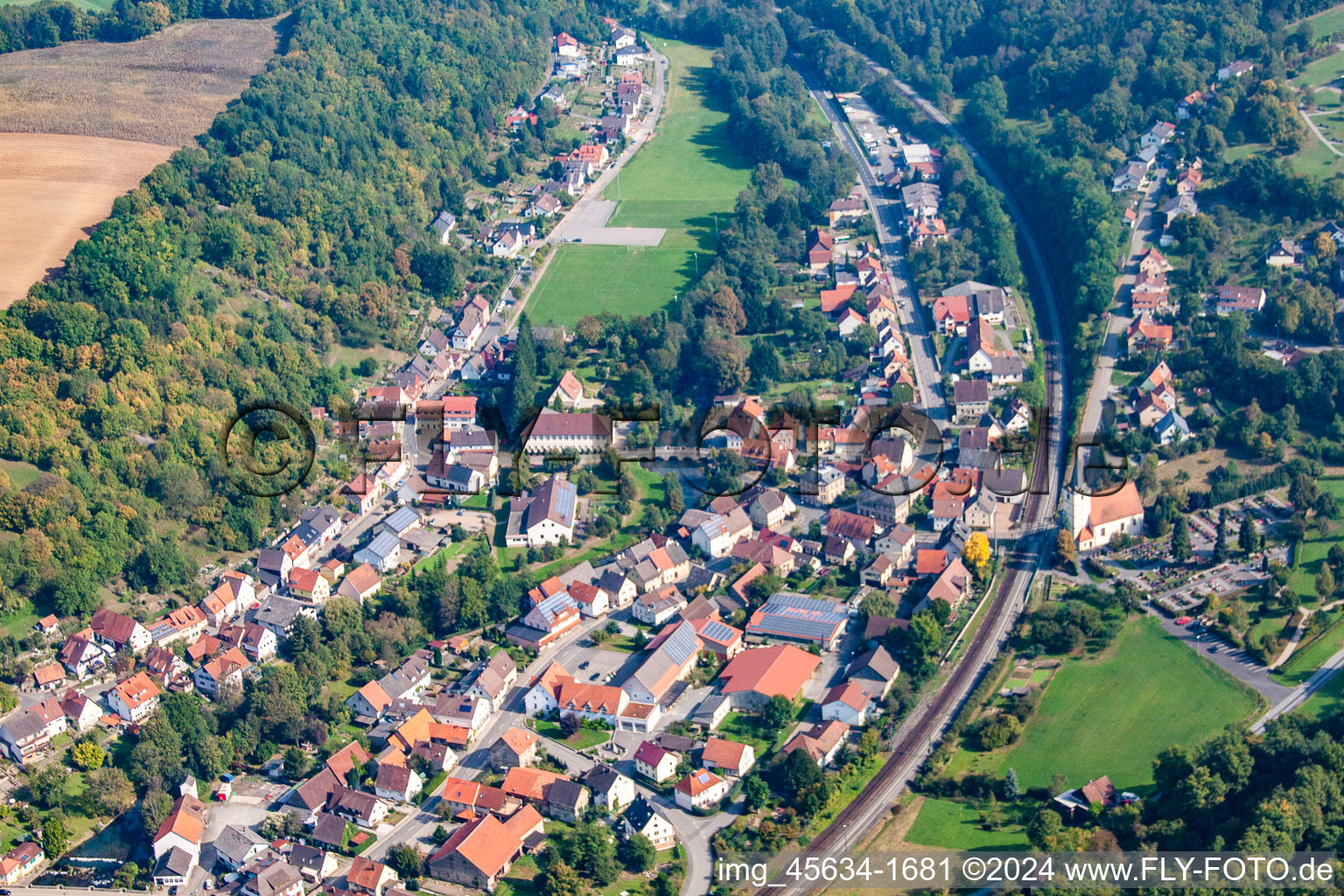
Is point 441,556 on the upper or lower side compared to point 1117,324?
lower

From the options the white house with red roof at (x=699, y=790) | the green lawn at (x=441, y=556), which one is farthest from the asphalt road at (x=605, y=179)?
the white house with red roof at (x=699, y=790)

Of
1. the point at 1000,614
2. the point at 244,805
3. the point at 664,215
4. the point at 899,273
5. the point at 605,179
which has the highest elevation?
the point at 605,179

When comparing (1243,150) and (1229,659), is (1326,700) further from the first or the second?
(1243,150)

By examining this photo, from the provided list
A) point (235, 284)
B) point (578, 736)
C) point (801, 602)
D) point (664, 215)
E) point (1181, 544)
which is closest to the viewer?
point (578, 736)

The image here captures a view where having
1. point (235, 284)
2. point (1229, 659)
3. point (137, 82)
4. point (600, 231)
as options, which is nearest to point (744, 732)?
point (1229, 659)

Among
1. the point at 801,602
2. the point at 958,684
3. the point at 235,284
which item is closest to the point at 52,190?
the point at 235,284

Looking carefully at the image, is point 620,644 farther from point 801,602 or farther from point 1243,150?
point 1243,150

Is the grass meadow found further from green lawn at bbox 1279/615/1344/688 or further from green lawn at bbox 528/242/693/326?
green lawn at bbox 1279/615/1344/688

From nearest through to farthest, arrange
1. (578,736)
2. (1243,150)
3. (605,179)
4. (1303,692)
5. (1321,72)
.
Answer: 1. (1303,692)
2. (578,736)
3. (1243,150)
4. (1321,72)
5. (605,179)

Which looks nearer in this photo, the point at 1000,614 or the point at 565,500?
the point at 1000,614
